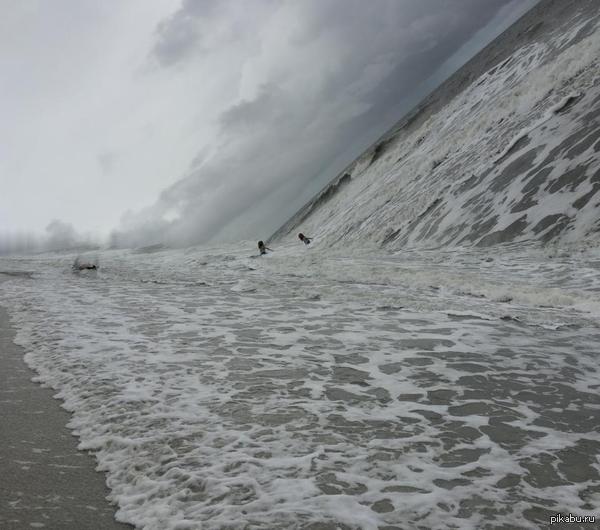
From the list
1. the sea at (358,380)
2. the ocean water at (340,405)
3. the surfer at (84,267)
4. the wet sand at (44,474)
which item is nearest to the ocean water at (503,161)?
the sea at (358,380)

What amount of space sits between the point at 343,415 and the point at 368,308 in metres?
6.16

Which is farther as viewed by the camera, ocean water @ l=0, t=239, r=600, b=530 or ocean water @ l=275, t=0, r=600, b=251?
ocean water @ l=275, t=0, r=600, b=251

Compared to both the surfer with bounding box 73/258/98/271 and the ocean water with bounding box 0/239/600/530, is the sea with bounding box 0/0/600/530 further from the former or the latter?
the surfer with bounding box 73/258/98/271

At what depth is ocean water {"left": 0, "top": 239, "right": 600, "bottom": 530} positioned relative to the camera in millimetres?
3260

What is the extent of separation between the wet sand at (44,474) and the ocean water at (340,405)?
133 mm

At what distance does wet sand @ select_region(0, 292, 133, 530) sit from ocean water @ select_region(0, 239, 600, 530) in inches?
5.3

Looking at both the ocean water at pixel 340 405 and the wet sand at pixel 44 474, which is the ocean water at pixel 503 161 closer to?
the ocean water at pixel 340 405

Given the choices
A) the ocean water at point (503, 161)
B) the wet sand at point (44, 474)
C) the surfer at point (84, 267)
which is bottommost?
the wet sand at point (44, 474)

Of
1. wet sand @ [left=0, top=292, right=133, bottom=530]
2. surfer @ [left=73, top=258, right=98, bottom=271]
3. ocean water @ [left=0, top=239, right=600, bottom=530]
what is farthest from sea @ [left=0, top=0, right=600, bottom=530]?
surfer @ [left=73, top=258, right=98, bottom=271]

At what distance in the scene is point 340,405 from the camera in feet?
16.8

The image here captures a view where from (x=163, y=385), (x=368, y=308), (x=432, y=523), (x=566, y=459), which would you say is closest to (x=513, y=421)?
(x=566, y=459)

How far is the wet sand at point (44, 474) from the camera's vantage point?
3014 millimetres

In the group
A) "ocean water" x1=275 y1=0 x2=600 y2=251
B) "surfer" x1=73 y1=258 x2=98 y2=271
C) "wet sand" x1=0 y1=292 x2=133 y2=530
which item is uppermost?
"ocean water" x1=275 y1=0 x2=600 y2=251

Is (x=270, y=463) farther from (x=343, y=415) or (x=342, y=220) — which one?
(x=342, y=220)
